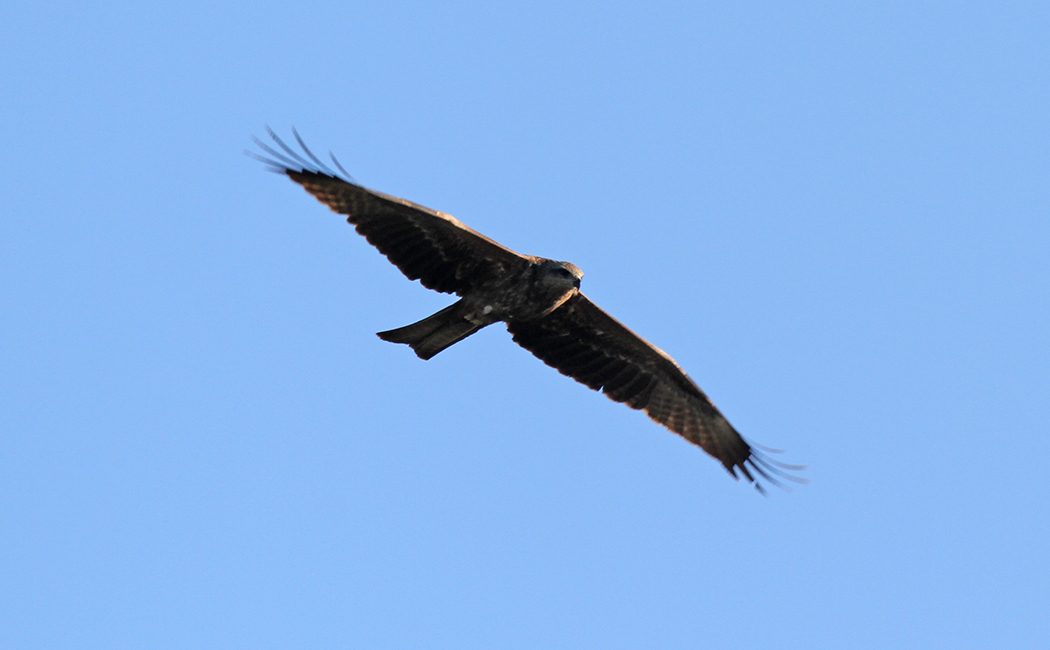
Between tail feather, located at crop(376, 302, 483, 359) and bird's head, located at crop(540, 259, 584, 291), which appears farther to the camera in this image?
tail feather, located at crop(376, 302, 483, 359)

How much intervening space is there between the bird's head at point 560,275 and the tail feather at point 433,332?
0.92 metres

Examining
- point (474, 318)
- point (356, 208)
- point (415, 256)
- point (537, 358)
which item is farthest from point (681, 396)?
point (356, 208)

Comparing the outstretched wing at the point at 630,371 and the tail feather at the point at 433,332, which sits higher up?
the outstretched wing at the point at 630,371

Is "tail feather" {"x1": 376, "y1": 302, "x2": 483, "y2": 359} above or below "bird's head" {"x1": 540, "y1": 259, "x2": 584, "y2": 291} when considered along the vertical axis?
below

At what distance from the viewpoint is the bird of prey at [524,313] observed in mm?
10688

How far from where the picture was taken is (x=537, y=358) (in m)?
12.3

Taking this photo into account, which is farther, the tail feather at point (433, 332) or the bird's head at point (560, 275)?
the tail feather at point (433, 332)

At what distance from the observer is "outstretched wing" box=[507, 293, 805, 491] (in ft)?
39.9

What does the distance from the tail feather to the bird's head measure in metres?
0.92

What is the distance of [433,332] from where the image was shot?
1136cm

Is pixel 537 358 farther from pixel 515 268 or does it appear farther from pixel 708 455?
pixel 708 455

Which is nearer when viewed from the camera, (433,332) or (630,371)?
(433,332)

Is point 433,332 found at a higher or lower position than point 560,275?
lower

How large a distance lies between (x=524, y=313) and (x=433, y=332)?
3.01 ft
